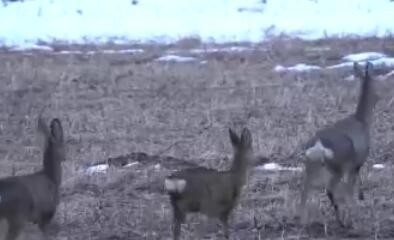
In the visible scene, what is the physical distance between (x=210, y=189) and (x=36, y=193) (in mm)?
1390

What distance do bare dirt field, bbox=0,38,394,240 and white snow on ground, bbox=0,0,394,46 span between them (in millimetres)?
4896

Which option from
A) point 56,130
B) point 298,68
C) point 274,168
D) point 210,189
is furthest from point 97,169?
point 298,68

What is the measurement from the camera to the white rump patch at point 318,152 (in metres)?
10.4

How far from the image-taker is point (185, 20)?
37500 mm

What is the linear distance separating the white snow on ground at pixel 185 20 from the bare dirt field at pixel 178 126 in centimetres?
490

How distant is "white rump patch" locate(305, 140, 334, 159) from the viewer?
10398 mm

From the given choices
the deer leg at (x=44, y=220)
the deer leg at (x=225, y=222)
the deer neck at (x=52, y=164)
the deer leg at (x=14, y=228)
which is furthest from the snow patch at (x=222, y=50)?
the deer leg at (x=14, y=228)

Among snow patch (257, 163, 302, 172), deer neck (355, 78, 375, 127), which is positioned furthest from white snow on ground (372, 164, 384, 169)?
deer neck (355, 78, 375, 127)

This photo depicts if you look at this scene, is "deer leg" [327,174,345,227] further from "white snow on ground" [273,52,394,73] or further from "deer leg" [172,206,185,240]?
"white snow on ground" [273,52,394,73]

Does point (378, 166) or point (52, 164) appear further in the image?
point (378, 166)

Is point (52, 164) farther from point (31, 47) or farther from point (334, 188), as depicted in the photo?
point (31, 47)

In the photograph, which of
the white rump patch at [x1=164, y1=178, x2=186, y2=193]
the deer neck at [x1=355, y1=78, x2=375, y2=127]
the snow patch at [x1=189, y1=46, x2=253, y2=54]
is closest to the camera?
the white rump patch at [x1=164, y1=178, x2=186, y2=193]

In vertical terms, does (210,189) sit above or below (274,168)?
above

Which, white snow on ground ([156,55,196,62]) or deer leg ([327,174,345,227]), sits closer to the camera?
deer leg ([327,174,345,227])
